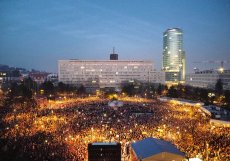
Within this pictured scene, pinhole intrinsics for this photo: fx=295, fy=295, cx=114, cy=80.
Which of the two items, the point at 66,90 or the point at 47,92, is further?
the point at 66,90

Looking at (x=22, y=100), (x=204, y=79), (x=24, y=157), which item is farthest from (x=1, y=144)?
(x=204, y=79)

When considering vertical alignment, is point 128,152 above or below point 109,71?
below

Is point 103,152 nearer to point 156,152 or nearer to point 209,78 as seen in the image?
point 156,152

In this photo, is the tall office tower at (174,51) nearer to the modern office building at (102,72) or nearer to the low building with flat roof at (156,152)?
the modern office building at (102,72)

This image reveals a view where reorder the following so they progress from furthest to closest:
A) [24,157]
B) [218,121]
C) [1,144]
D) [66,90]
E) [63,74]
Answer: [63,74] → [66,90] → [218,121] → [1,144] → [24,157]

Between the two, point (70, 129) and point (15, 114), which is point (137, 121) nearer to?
point (70, 129)

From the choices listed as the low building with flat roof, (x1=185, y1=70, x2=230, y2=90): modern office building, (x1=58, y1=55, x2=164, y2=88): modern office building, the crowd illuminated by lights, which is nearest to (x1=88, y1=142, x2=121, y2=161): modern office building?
the low building with flat roof

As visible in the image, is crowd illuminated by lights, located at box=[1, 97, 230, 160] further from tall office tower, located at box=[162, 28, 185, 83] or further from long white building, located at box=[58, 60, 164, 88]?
tall office tower, located at box=[162, 28, 185, 83]
